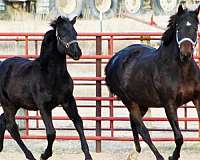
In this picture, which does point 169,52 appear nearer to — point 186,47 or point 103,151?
point 186,47

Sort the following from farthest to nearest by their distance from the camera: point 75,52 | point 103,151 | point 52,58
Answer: point 103,151
point 52,58
point 75,52

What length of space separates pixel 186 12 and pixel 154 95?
3.17ft

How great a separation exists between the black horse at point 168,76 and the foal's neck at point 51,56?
859 mm

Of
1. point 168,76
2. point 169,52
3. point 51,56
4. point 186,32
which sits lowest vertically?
point 168,76

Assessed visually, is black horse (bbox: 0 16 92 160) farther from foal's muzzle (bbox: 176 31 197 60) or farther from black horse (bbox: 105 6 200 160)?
foal's muzzle (bbox: 176 31 197 60)

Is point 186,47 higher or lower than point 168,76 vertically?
higher

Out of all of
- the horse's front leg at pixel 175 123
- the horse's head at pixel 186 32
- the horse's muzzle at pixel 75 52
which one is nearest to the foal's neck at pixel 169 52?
the horse's head at pixel 186 32

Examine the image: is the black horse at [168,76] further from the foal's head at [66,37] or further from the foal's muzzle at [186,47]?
the foal's head at [66,37]

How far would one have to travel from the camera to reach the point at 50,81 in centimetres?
714

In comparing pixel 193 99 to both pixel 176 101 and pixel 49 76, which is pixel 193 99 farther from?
pixel 49 76

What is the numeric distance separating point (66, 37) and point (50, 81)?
507 mm

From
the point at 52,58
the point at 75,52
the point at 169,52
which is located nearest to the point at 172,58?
the point at 169,52

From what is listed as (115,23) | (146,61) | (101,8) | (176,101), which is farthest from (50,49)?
(101,8)

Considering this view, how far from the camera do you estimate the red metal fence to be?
28.7ft
